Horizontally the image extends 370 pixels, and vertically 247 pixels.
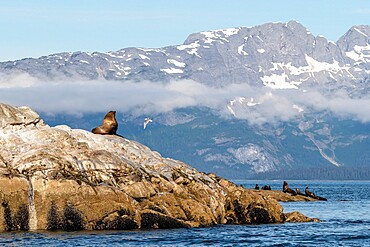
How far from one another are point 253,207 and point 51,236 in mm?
19761

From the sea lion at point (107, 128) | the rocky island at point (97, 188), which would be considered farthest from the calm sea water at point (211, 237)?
the sea lion at point (107, 128)

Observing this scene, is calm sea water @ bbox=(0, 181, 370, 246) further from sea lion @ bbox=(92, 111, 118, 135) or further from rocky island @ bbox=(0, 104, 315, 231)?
sea lion @ bbox=(92, 111, 118, 135)

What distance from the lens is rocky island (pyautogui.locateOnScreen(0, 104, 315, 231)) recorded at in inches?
2216

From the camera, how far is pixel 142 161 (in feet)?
214

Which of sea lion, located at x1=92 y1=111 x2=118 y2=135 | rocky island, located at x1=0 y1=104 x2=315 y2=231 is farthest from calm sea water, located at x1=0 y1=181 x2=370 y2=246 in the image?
sea lion, located at x1=92 y1=111 x2=118 y2=135

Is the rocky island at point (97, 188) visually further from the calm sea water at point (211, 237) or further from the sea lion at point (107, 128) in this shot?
the sea lion at point (107, 128)

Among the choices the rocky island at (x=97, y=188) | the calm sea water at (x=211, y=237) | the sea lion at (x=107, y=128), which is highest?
the sea lion at (x=107, y=128)

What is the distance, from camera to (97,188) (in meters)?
57.5

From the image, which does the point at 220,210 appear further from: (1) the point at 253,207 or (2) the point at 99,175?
(2) the point at 99,175

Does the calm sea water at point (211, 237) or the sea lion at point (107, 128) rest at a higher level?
the sea lion at point (107, 128)

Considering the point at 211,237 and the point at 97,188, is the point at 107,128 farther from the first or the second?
the point at 211,237

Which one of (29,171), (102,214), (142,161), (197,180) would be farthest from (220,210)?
(29,171)

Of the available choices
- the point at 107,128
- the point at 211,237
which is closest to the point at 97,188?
the point at 211,237

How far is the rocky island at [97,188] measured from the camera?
56.3m
